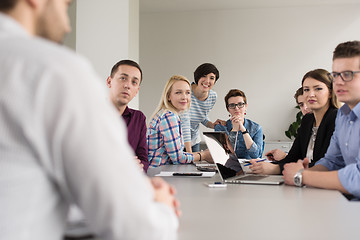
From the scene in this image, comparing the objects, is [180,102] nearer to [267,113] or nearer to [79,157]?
[79,157]

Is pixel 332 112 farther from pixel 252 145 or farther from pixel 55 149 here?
pixel 55 149

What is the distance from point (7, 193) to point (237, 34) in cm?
752

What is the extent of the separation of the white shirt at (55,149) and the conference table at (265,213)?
0.50 m

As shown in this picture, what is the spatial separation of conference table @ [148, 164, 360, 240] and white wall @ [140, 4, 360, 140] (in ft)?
19.0

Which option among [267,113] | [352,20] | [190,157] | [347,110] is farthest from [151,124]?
[352,20]

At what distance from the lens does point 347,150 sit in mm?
2242

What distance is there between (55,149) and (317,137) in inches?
96.4

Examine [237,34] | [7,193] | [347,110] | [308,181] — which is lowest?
[308,181]

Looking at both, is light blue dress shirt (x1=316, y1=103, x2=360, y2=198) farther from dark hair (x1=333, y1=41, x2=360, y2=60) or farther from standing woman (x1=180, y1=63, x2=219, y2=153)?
standing woman (x1=180, y1=63, x2=219, y2=153)

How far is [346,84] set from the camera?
215 cm

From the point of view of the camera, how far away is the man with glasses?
1.90 metres

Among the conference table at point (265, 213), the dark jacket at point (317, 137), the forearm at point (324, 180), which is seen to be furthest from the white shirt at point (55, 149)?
the dark jacket at point (317, 137)

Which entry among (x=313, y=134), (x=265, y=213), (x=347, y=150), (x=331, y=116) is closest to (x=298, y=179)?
(x=347, y=150)

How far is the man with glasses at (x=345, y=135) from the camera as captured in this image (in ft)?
6.25
